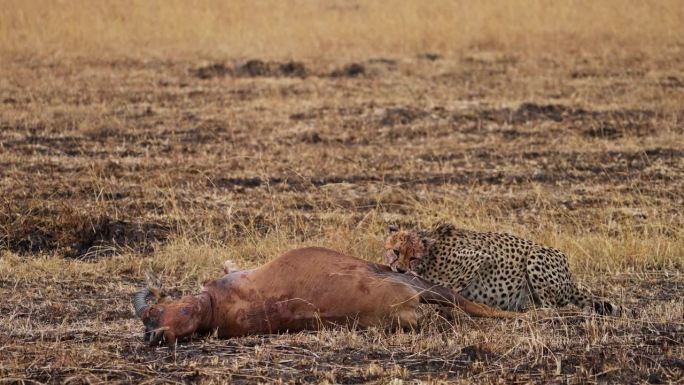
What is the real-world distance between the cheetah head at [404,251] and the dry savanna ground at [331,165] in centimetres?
68

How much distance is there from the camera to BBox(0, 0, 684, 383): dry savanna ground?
5.86m

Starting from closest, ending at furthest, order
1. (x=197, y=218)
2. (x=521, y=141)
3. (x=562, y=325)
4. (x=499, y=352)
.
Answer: (x=499, y=352) < (x=562, y=325) < (x=197, y=218) < (x=521, y=141)

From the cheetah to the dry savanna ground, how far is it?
429mm

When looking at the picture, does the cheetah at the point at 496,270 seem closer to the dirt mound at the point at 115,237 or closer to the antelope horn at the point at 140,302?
the antelope horn at the point at 140,302

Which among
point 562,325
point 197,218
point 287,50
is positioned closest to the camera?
point 562,325

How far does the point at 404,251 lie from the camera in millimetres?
6934

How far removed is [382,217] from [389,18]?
11244mm

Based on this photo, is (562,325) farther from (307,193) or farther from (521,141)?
(521,141)

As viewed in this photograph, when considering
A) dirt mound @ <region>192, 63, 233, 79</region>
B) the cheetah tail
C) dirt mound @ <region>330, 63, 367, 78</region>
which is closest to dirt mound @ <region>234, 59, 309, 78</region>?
dirt mound @ <region>192, 63, 233, 79</region>

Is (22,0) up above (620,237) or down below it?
above

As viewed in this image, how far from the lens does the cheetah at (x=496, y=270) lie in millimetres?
7012

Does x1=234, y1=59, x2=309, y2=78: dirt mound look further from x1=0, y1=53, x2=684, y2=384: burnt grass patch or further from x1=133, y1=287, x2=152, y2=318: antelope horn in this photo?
x1=133, y1=287, x2=152, y2=318: antelope horn

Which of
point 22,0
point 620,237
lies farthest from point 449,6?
point 620,237

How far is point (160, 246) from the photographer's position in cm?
916
